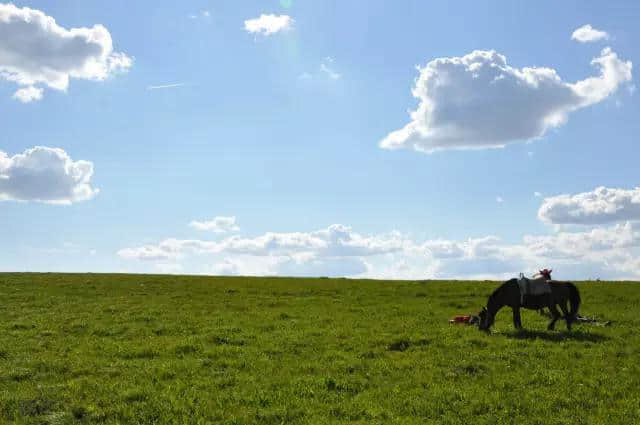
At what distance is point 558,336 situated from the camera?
20266 mm

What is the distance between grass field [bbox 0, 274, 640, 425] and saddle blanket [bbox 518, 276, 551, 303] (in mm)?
1559

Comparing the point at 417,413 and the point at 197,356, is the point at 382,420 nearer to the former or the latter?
the point at 417,413

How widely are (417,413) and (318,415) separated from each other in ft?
7.34

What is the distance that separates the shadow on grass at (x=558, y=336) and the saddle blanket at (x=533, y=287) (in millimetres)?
1586

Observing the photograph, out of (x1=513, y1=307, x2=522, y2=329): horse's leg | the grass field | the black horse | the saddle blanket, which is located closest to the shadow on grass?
the grass field

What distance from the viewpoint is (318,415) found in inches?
465

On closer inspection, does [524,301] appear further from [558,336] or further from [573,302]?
[558,336]

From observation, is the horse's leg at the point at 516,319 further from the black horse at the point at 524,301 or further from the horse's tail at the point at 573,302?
the horse's tail at the point at 573,302

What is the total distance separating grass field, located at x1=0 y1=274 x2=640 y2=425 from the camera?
12094 millimetres

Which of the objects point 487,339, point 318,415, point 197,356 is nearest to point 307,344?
point 197,356

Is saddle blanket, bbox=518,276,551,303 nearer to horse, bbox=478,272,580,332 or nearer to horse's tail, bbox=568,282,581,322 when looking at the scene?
horse, bbox=478,272,580,332

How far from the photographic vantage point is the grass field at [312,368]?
39.7 ft

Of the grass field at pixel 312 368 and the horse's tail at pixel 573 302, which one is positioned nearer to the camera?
the grass field at pixel 312 368

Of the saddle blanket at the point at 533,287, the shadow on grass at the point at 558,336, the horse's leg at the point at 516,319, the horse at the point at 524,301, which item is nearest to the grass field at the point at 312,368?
the shadow on grass at the point at 558,336
